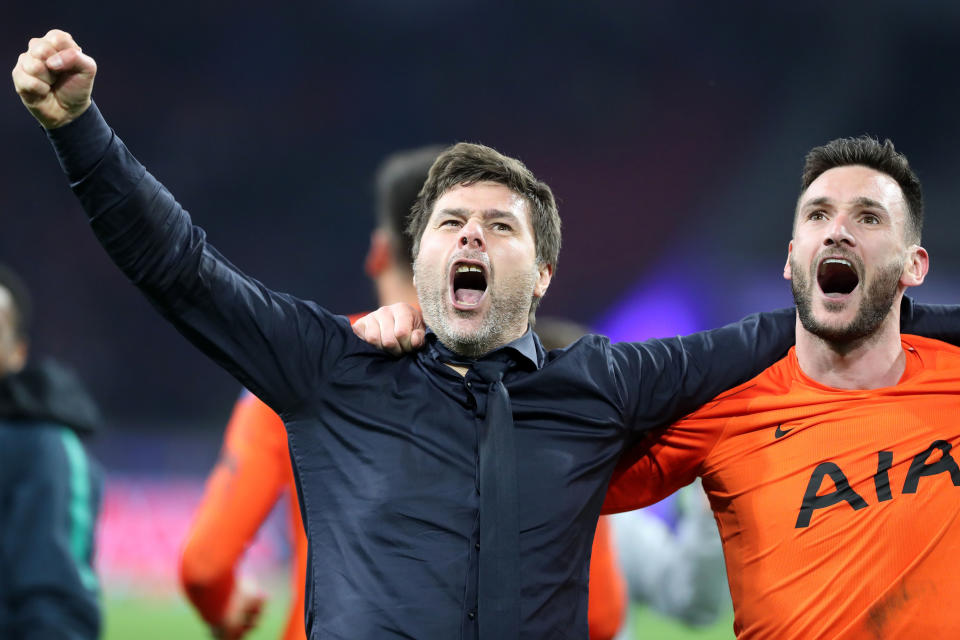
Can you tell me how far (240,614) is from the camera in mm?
3248

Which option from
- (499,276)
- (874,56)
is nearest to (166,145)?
(874,56)

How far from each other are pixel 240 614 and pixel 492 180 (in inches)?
62.4

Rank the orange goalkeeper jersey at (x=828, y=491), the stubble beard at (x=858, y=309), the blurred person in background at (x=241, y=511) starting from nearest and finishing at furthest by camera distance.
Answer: the orange goalkeeper jersey at (x=828, y=491) < the stubble beard at (x=858, y=309) < the blurred person in background at (x=241, y=511)

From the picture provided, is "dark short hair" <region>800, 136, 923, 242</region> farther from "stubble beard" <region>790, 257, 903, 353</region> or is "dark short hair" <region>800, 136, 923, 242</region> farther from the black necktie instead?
the black necktie

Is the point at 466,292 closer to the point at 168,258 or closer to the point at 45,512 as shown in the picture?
the point at 168,258

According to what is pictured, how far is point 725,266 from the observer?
1736 centimetres

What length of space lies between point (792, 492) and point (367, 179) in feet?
55.0

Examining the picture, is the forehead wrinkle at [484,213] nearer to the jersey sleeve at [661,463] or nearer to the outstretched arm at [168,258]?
the outstretched arm at [168,258]

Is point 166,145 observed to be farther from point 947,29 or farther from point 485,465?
point 485,465

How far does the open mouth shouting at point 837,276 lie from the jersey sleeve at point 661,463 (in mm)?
454

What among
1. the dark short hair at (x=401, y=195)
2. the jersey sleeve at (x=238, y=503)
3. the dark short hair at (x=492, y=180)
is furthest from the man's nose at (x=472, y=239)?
the jersey sleeve at (x=238, y=503)

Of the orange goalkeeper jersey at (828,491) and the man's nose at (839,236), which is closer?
the orange goalkeeper jersey at (828,491)

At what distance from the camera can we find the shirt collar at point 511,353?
8.28ft

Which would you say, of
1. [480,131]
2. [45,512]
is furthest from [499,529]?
[480,131]
